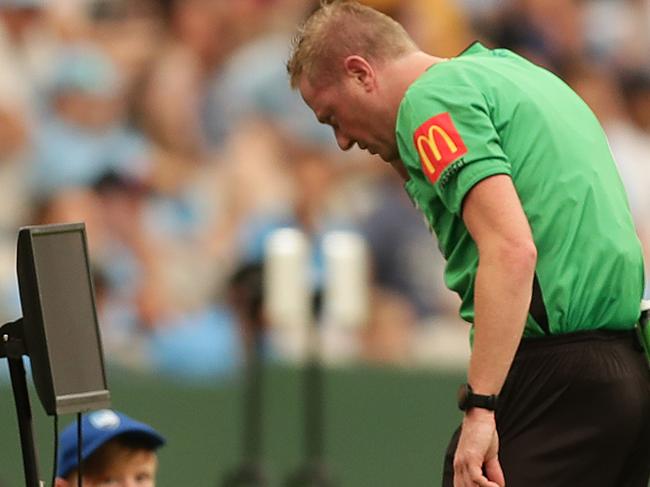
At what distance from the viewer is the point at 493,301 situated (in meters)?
3.82

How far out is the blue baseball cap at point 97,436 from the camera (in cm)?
506

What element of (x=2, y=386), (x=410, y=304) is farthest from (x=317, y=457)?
(x=2, y=386)

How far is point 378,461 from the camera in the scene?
8602 millimetres

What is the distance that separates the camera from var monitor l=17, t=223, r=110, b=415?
12.1 feet

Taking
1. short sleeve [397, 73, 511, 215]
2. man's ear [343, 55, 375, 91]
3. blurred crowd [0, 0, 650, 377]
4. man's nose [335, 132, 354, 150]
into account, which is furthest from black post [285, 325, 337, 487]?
short sleeve [397, 73, 511, 215]

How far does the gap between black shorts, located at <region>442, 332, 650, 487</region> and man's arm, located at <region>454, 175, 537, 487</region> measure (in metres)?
0.16

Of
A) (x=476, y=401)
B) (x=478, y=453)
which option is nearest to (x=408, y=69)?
(x=476, y=401)

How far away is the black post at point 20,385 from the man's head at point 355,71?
3.04 ft

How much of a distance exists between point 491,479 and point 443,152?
28.1 inches

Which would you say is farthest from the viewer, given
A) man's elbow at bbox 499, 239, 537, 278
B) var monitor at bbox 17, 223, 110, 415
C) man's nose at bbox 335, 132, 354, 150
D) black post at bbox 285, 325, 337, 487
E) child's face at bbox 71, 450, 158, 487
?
black post at bbox 285, 325, 337, 487

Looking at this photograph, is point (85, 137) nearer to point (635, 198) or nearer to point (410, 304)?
point (410, 304)

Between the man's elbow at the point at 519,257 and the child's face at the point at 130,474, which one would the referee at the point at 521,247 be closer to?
the man's elbow at the point at 519,257

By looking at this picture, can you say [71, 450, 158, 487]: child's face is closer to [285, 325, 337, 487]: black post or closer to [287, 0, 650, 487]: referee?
[287, 0, 650, 487]: referee

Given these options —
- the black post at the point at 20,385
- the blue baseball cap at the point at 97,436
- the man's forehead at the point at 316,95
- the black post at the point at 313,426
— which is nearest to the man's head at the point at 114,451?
the blue baseball cap at the point at 97,436
